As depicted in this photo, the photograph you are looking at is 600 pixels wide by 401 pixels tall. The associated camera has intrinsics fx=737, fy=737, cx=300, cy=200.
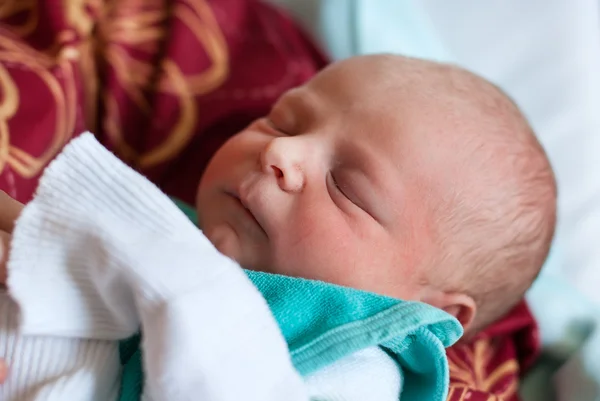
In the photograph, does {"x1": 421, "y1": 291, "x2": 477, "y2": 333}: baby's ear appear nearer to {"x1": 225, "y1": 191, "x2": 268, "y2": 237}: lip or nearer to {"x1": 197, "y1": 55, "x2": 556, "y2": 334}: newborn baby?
{"x1": 197, "y1": 55, "x2": 556, "y2": 334}: newborn baby

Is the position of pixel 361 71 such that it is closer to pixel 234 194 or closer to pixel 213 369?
pixel 234 194

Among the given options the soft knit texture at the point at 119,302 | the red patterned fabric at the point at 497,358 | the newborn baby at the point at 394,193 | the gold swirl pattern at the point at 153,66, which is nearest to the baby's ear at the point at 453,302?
the newborn baby at the point at 394,193

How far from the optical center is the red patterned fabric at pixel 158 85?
923mm

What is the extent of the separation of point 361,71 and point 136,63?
15.2 inches

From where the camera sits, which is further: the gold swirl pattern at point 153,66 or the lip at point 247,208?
the gold swirl pattern at point 153,66

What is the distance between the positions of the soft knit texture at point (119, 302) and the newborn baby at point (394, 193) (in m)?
0.16

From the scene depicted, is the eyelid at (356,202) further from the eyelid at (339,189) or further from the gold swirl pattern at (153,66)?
the gold swirl pattern at (153,66)

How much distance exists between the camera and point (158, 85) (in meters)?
1.07

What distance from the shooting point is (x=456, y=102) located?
2.68ft

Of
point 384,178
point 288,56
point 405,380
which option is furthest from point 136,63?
point 405,380

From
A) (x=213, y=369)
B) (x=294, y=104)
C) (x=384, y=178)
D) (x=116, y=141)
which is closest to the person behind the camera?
(x=213, y=369)

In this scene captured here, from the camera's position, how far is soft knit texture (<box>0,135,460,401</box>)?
0.54m

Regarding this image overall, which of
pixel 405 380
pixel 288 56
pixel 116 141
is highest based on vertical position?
pixel 288 56

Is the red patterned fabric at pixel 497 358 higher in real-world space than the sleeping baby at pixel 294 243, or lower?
lower
